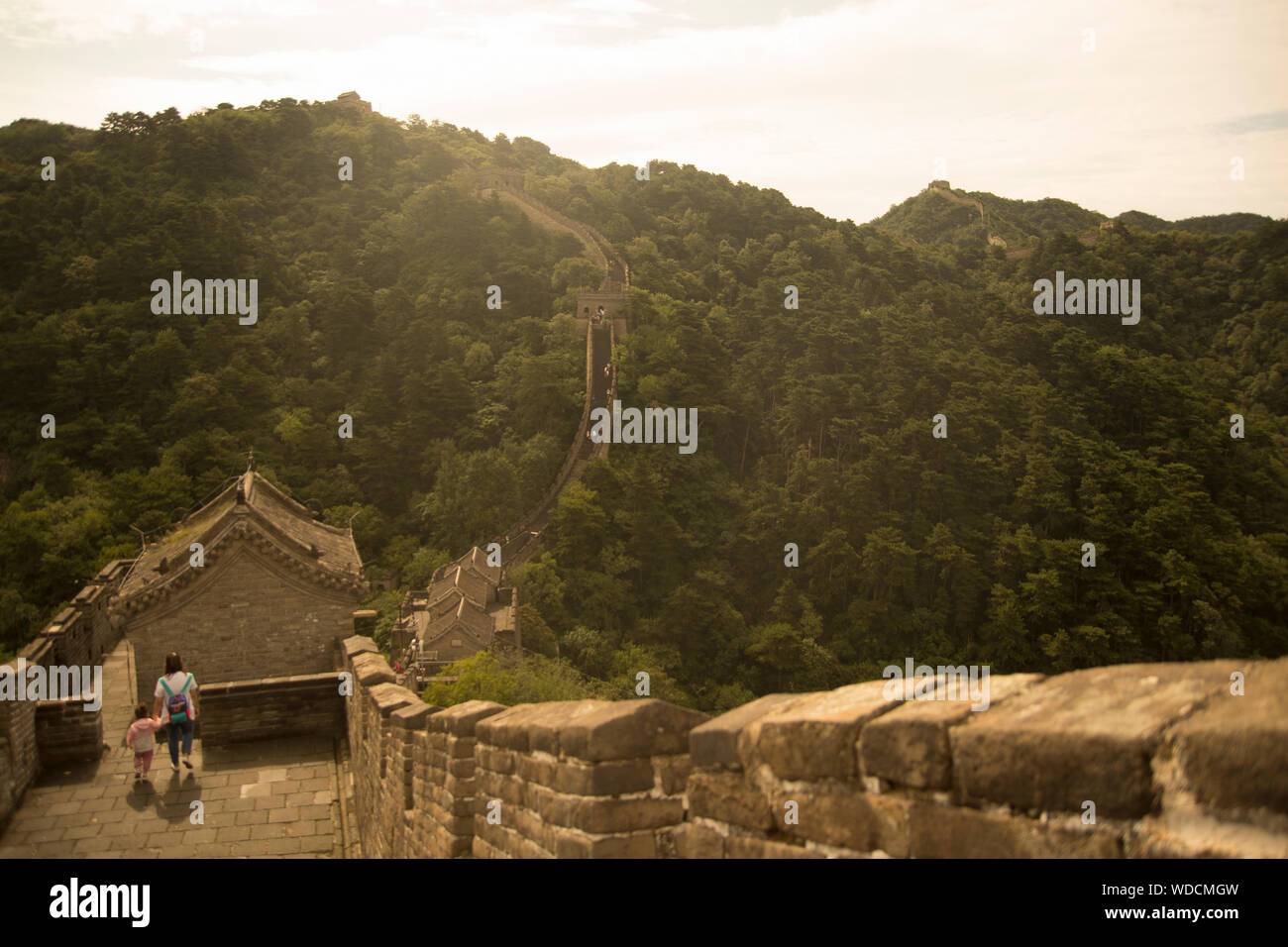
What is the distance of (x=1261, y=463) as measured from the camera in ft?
201

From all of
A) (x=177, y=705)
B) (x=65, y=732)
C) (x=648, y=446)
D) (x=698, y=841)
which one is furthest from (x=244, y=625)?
(x=648, y=446)

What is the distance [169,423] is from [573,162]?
6271cm

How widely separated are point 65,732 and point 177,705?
162 cm

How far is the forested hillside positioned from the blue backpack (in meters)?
30.0

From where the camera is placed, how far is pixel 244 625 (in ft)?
53.9

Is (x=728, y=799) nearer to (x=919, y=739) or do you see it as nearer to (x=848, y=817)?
(x=848, y=817)

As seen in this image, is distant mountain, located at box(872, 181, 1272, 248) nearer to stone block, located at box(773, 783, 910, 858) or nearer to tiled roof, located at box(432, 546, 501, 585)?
tiled roof, located at box(432, 546, 501, 585)

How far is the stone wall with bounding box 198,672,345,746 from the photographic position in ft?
39.6

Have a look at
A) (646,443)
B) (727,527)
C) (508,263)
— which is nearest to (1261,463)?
(727,527)

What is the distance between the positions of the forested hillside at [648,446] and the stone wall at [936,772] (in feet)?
124

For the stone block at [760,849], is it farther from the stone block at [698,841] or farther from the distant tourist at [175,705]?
the distant tourist at [175,705]

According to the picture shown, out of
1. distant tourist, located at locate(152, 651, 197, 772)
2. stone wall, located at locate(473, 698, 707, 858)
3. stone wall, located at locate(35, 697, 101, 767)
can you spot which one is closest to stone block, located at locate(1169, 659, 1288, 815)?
stone wall, located at locate(473, 698, 707, 858)
